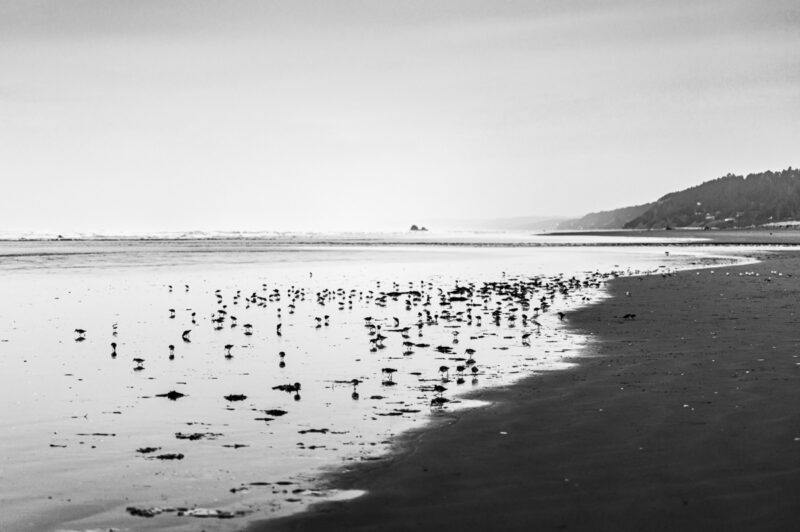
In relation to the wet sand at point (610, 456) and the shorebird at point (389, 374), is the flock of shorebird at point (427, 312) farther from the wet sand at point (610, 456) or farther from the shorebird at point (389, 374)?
the wet sand at point (610, 456)

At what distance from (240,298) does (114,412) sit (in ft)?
70.0

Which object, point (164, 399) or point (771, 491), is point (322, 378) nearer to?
point (164, 399)

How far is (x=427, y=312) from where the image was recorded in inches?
951

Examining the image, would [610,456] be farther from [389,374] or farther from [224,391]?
[224,391]

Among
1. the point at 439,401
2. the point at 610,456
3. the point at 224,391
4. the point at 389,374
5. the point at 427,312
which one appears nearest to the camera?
the point at 610,456

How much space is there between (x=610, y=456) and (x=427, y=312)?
15.1 m

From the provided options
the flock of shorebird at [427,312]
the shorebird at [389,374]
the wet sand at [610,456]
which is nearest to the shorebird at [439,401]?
the flock of shorebird at [427,312]

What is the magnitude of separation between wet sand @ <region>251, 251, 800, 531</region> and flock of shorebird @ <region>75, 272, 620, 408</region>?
231cm

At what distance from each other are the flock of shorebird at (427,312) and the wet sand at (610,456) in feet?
7.56

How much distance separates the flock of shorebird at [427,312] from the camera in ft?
52.9

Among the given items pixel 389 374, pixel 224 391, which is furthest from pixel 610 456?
pixel 224 391

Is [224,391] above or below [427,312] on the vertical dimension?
below

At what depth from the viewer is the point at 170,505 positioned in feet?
25.5

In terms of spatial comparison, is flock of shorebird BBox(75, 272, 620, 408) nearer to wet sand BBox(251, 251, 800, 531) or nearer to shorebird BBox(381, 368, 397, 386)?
shorebird BBox(381, 368, 397, 386)
